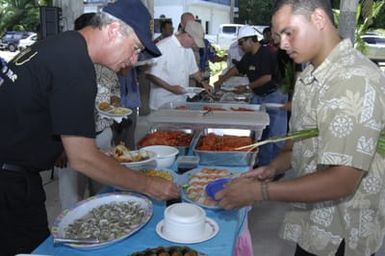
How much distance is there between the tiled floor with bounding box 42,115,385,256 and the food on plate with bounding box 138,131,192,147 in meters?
0.84

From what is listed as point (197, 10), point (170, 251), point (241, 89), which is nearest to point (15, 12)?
point (197, 10)

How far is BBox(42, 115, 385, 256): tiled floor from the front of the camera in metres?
2.54

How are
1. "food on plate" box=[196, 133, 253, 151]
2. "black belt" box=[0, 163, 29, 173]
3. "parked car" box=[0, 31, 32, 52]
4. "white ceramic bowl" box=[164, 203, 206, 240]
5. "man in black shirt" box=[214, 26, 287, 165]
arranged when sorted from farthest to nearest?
"parked car" box=[0, 31, 32, 52] < "man in black shirt" box=[214, 26, 287, 165] < "food on plate" box=[196, 133, 253, 151] < "black belt" box=[0, 163, 29, 173] < "white ceramic bowl" box=[164, 203, 206, 240]

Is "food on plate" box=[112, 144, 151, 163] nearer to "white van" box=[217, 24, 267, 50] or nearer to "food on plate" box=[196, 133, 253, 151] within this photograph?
"food on plate" box=[196, 133, 253, 151]

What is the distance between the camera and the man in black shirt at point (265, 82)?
3.93 metres

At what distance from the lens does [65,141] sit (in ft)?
3.76

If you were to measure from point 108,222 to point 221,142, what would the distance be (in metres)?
0.92

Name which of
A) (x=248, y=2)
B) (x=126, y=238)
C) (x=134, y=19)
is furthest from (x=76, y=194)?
(x=248, y=2)

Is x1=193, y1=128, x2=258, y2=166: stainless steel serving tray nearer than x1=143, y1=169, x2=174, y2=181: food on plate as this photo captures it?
No

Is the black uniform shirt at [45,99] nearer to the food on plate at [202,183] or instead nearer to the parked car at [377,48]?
the food on plate at [202,183]

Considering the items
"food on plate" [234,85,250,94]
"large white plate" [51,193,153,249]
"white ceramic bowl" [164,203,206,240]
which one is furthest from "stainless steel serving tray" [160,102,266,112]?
"white ceramic bowl" [164,203,206,240]

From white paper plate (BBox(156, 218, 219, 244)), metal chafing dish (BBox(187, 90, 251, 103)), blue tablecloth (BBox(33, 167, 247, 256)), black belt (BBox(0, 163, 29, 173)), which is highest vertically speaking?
black belt (BBox(0, 163, 29, 173))

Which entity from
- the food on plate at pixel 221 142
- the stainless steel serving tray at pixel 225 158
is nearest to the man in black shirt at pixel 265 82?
the food on plate at pixel 221 142

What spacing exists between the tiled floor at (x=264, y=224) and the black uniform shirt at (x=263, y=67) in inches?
48.0
